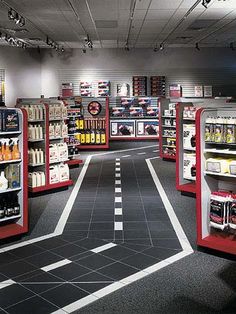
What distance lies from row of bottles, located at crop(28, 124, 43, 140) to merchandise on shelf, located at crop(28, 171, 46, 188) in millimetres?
738

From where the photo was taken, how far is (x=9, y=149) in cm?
554

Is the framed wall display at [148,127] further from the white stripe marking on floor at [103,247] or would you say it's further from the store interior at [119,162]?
the white stripe marking on floor at [103,247]

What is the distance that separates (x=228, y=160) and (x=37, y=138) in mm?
4458

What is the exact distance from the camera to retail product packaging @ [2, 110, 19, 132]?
18.1 feet

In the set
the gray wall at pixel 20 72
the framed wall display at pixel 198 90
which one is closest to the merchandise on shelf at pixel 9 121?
the gray wall at pixel 20 72

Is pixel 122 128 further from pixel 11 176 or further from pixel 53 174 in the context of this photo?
pixel 11 176

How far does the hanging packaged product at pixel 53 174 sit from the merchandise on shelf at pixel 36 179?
0.19m

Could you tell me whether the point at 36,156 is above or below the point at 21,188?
above

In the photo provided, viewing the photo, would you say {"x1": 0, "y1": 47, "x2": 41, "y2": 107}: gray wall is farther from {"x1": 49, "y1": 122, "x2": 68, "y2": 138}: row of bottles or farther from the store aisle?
the store aisle

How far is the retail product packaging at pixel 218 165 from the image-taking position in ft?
16.1

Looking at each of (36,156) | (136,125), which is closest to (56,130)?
(36,156)

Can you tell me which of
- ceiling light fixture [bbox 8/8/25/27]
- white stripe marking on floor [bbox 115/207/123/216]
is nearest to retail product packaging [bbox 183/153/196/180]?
white stripe marking on floor [bbox 115/207/123/216]

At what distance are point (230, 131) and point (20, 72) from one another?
14410 mm

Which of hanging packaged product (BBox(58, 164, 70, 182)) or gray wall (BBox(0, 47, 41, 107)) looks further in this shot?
gray wall (BBox(0, 47, 41, 107))
